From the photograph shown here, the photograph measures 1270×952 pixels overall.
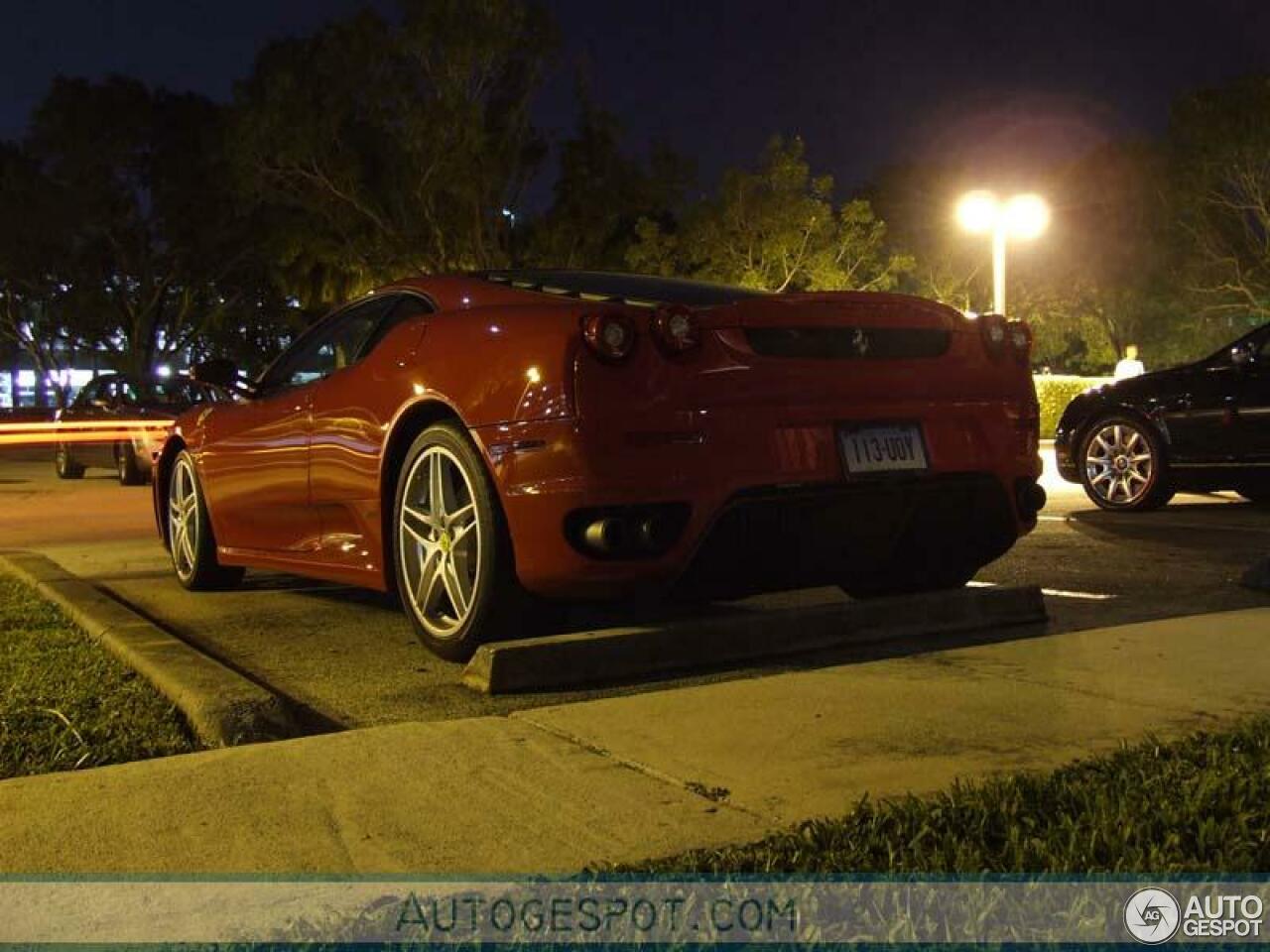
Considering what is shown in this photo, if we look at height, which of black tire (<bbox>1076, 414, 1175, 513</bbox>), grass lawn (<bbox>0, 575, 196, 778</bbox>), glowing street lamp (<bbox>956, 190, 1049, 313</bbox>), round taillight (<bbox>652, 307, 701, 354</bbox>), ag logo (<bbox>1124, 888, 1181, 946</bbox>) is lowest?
ag logo (<bbox>1124, 888, 1181, 946</bbox>)

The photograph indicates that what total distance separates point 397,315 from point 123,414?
530 inches

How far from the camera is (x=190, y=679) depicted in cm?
458

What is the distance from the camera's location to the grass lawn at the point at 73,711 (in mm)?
4027

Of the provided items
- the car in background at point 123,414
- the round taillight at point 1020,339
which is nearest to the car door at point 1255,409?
the round taillight at point 1020,339

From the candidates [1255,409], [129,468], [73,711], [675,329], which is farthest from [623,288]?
[129,468]

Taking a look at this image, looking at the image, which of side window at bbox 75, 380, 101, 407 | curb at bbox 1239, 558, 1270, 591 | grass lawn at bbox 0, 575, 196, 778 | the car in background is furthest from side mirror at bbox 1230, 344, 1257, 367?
side window at bbox 75, 380, 101, 407

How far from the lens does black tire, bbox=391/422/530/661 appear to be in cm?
487

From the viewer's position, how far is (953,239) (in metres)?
44.4

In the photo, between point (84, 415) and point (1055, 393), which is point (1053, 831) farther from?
point (1055, 393)

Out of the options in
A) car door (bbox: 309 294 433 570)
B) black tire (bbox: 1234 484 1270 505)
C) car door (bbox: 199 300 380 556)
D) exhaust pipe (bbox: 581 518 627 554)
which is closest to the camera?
exhaust pipe (bbox: 581 518 627 554)

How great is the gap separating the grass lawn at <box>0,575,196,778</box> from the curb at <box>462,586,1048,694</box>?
3.42 ft

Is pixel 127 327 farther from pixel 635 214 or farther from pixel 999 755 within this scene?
pixel 999 755

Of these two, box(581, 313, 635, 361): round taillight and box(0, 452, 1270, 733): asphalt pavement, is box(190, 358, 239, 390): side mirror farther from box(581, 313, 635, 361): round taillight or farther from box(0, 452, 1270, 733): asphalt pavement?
box(581, 313, 635, 361): round taillight

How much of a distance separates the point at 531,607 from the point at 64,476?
1653cm
